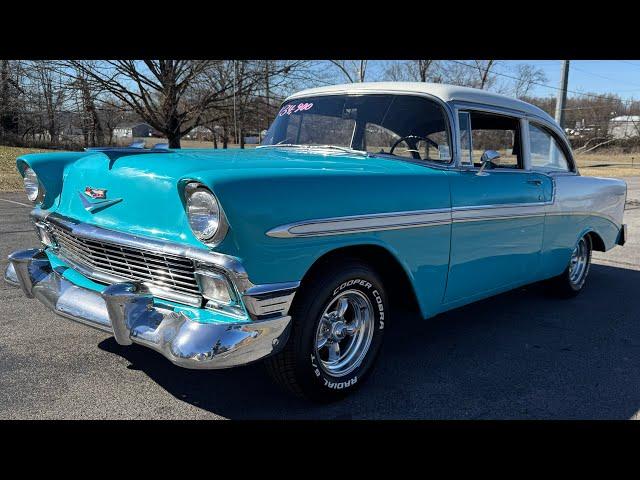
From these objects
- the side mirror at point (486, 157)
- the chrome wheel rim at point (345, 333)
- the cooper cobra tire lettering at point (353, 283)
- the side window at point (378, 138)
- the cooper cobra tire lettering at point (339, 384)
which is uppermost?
the side window at point (378, 138)

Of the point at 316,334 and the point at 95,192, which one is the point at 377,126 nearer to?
the point at 316,334

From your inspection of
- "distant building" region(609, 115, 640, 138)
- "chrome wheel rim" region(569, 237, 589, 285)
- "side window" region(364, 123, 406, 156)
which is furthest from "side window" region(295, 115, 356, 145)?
"distant building" region(609, 115, 640, 138)

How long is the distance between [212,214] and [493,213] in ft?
7.30

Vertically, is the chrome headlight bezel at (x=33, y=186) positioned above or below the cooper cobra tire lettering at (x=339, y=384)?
above

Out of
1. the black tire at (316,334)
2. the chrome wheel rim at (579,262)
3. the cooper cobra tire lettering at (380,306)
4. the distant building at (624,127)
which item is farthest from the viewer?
the distant building at (624,127)

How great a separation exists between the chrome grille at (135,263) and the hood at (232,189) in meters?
0.11

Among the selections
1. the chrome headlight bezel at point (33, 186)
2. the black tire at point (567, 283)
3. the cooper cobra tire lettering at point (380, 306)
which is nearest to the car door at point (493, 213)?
the cooper cobra tire lettering at point (380, 306)

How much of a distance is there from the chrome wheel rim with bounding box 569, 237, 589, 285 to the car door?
1.21m

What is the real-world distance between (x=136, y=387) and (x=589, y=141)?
49680 mm

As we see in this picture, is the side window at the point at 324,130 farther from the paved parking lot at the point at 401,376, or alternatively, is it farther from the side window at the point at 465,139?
the paved parking lot at the point at 401,376

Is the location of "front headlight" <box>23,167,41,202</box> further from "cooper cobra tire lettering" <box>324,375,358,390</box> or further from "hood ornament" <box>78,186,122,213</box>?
"cooper cobra tire lettering" <box>324,375,358,390</box>

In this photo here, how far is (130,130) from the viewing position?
79.7 feet

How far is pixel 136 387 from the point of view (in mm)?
3045

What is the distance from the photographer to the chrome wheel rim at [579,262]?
547cm
